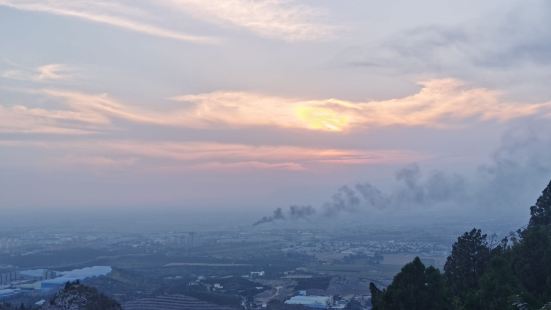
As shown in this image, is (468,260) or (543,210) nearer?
(468,260)

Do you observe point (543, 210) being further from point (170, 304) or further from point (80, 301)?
point (170, 304)

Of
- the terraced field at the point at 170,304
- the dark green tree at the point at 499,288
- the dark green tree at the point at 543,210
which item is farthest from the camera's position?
the terraced field at the point at 170,304

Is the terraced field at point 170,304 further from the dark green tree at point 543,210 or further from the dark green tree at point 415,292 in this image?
the dark green tree at point 415,292

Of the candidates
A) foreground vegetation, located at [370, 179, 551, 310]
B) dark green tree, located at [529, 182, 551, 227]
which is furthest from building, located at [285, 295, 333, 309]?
foreground vegetation, located at [370, 179, 551, 310]

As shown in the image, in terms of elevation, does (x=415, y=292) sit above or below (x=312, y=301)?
above

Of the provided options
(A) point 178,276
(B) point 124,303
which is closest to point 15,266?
(A) point 178,276

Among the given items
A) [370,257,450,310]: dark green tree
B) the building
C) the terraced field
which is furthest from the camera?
the building

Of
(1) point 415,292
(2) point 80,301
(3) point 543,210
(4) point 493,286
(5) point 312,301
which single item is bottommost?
(5) point 312,301

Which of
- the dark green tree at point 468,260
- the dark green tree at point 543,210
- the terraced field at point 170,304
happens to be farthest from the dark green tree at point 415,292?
the terraced field at point 170,304

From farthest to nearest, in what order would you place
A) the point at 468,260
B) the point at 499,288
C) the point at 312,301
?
the point at 312,301 → the point at 468,260 → the point at 499,288

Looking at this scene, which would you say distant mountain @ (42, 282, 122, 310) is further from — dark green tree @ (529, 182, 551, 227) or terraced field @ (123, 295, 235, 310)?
terraced field @ (123, 295, 235, 310)

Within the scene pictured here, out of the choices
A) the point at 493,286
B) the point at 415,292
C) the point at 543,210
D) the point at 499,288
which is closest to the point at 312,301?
the point at 543,210

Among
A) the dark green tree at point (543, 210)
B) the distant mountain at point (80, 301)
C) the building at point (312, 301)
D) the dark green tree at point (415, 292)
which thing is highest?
the dark green tree at point (543, 210)
